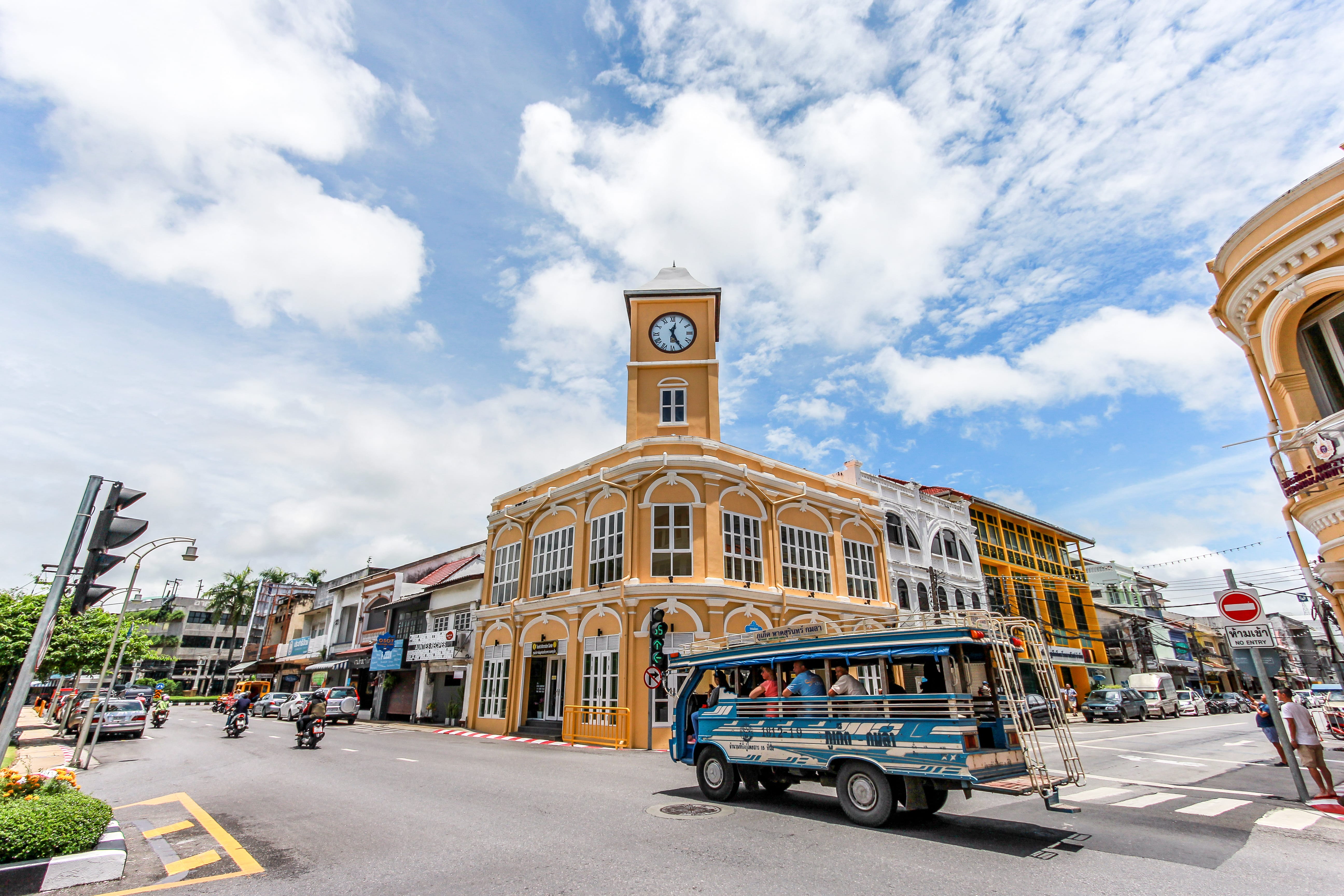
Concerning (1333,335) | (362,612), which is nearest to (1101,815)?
(1333,335)

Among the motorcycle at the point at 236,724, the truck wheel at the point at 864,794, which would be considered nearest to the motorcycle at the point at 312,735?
the motorcycle at the point at 236,724

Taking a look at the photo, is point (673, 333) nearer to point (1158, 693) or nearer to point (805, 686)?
point (805, 686)

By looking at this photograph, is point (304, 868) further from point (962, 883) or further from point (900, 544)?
point (900, 544)

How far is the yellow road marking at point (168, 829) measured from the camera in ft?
27.1

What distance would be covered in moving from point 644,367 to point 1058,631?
104 feet

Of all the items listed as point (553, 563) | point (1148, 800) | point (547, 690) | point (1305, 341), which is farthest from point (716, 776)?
point (553, 563)

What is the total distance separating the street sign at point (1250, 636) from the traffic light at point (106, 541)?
14401 millimetres

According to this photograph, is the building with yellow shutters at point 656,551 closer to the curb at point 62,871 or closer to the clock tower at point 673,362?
the clock tower at point 673,362

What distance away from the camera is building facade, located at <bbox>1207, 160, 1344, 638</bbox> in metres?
10.0

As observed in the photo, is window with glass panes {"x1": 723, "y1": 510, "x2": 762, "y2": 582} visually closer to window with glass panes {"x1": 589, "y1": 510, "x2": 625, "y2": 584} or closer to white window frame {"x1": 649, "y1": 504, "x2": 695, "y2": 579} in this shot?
white window frame {"x1": 649, "y1": 504, "x2": 695, "y2": 579}

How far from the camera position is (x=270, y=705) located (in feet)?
130

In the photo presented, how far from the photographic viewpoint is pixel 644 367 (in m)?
27.7

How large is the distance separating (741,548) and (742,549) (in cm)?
3

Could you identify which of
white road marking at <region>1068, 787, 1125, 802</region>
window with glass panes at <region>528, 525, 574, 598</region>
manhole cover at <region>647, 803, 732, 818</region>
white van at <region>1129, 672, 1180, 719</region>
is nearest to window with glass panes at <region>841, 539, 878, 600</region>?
window with glass panes at <region>528, 525, 574, 598</region>
